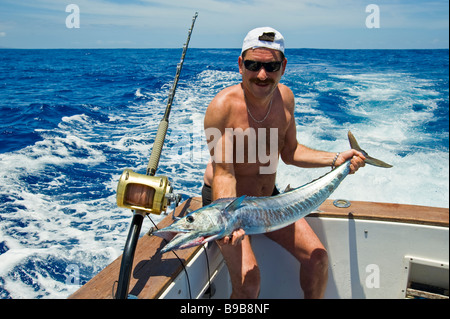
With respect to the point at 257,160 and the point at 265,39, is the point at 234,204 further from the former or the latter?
the point at 265,39

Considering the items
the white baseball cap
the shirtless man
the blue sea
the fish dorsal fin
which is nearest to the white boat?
the shirtless man

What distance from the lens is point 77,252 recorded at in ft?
11.2

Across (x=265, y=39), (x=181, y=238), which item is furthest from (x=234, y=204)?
(x=265, y=39)

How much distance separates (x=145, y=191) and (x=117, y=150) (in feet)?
17.3

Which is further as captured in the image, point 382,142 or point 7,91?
point 7,91

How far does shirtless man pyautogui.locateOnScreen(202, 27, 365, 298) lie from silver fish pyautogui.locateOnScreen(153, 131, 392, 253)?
0.85ft

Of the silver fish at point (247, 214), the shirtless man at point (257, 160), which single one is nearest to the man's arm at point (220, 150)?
the shirtless man at point (257, 160)

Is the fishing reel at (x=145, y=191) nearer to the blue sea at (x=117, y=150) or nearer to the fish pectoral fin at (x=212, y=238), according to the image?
the fish pectoral fin at (x=212, y=238)

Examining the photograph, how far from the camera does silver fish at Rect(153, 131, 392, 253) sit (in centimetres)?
141

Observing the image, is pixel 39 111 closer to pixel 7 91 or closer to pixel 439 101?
pixel 7 91

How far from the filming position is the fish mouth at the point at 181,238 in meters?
1.36

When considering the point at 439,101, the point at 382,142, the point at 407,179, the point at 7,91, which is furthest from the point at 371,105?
the point at 7,91

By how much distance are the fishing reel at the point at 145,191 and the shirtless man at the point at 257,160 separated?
0.46 metres
